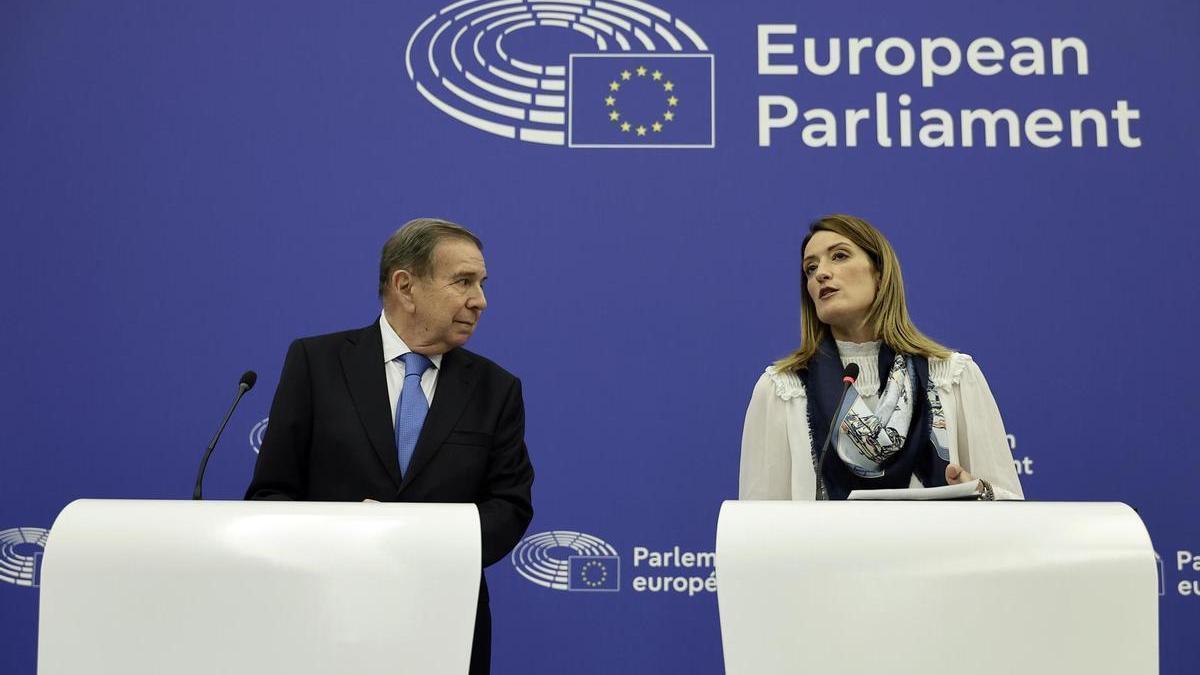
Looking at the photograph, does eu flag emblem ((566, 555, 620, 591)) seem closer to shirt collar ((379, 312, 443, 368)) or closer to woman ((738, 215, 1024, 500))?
woman ((738, 215, 1024, 500))

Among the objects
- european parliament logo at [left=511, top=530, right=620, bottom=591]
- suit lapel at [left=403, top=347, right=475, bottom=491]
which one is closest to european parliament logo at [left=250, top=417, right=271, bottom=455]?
european parliament logo at [left=511, top=530, right=620, bottom=591]

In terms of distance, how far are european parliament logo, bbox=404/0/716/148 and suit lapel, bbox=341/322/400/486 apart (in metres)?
1.38

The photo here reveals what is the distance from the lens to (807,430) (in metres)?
2.81

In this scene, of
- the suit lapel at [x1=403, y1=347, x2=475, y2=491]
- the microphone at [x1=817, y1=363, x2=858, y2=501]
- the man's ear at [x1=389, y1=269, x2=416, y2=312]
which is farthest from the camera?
the man's ear at [x1=389, y1=269, x2=416, y2=312]

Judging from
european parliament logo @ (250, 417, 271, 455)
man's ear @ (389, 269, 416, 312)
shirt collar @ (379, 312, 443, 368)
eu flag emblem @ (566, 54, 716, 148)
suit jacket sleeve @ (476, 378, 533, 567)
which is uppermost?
eu flag emblem @ (566, 54, 716, 148)

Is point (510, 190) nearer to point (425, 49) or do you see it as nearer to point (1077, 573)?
point (425, 49)

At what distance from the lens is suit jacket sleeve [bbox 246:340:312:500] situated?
8.64ft

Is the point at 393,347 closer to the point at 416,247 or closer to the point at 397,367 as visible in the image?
the point at 397,367

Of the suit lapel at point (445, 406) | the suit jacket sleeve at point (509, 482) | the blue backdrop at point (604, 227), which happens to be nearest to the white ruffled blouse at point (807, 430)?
the suit jacket sleeve at point (509, 482)

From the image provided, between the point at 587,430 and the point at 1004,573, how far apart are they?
210 centimetres

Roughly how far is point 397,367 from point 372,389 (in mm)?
119

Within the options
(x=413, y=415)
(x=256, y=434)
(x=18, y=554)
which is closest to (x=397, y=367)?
(x=413, y=415)

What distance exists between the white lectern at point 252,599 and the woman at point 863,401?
95cm

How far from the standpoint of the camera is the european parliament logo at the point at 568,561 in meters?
3.82
